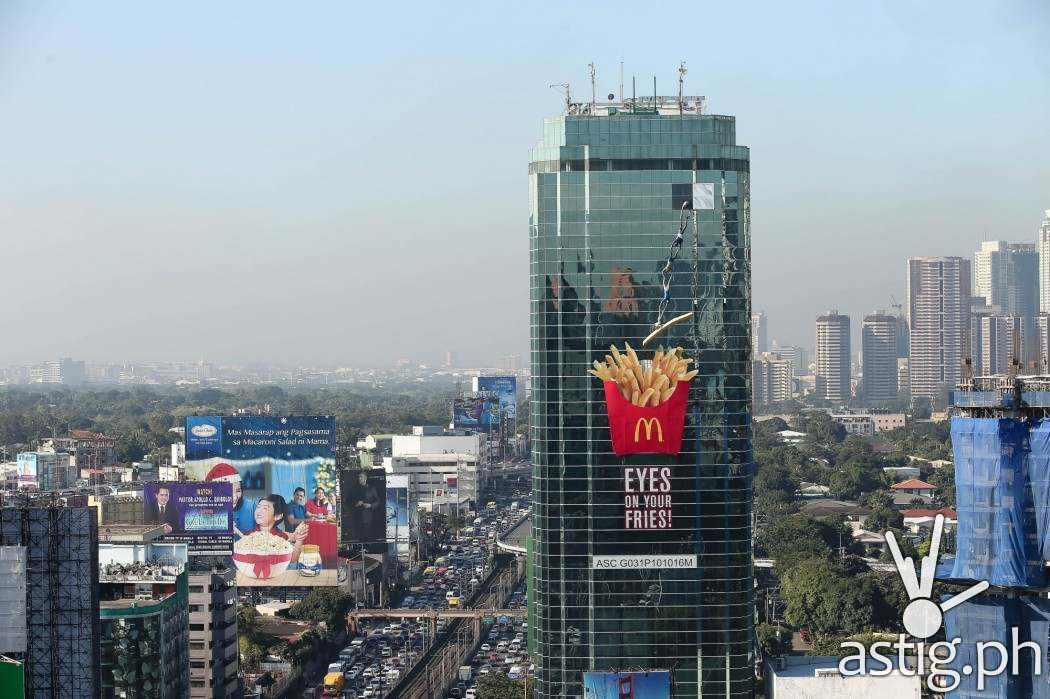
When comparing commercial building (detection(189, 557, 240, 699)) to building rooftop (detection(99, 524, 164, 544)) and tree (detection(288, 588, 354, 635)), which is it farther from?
tree (detection(288, 588, 354, 635))

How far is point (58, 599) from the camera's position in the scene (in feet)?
131

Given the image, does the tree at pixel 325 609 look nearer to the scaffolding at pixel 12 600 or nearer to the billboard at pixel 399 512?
the billboard at pixel 399 512

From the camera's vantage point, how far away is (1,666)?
36844mm

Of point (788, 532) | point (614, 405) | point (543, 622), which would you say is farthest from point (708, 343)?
point (788, 532)

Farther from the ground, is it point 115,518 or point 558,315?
point 558,315

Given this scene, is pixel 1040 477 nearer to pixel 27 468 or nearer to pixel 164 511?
pixel 164 511

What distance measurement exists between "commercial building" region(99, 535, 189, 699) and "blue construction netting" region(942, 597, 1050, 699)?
18899 millimetres

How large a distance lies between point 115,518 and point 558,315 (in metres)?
44.5

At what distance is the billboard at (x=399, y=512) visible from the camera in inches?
3605

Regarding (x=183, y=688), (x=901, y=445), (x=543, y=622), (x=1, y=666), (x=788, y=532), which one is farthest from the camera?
(x=901, y=445)

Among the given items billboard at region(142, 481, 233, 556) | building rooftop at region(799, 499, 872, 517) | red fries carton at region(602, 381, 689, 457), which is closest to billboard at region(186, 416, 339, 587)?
billboard at region(142, 481, 233, 556)

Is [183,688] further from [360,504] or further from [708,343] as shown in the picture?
[360,504]

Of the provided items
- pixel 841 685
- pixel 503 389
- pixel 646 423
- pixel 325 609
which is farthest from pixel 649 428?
pixel 503 389

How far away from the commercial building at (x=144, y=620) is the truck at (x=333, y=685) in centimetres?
1323
